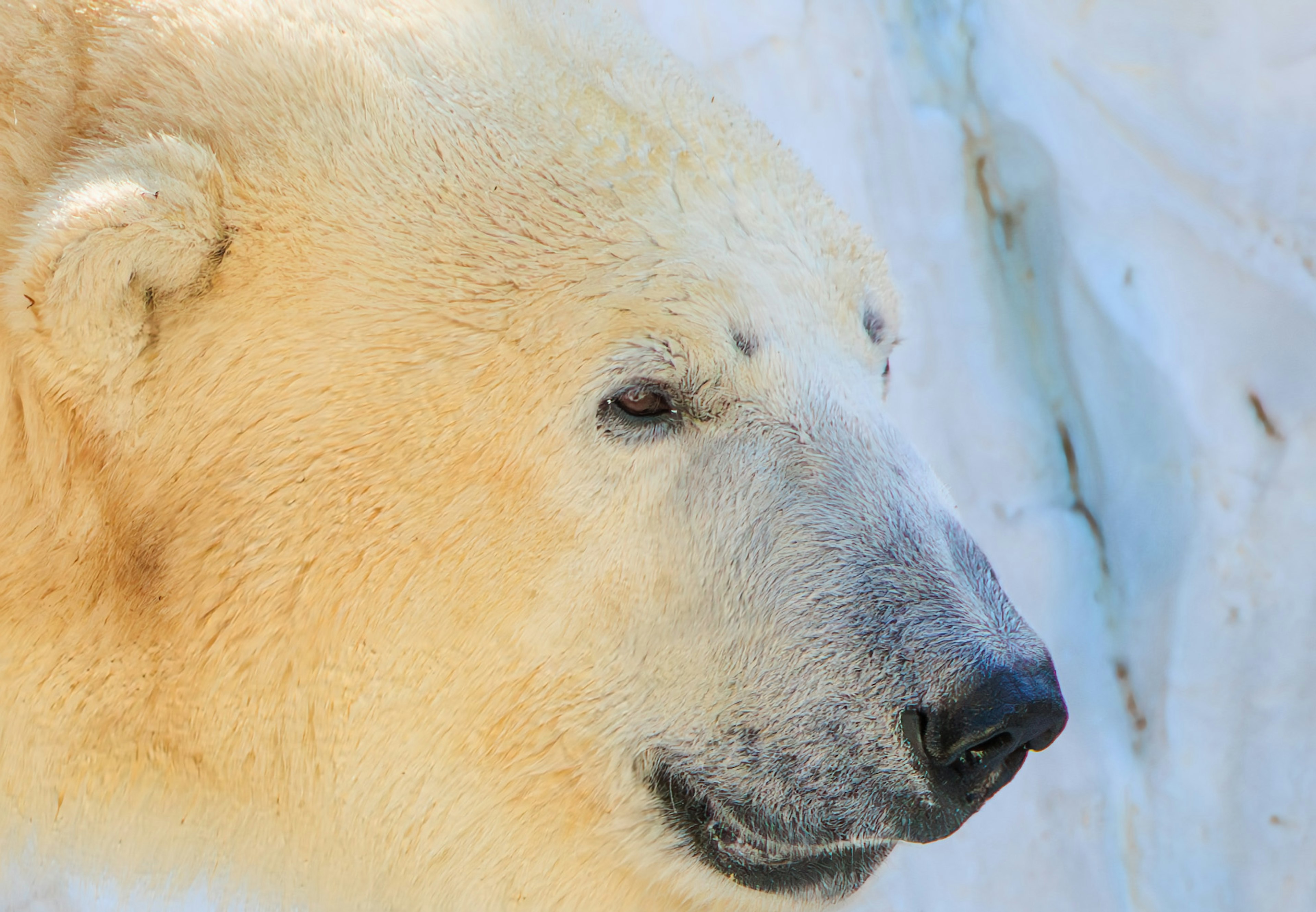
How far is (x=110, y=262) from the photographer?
3.77ft

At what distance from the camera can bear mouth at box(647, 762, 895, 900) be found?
1321mm

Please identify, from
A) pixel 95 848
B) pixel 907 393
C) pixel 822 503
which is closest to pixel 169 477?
pixel 95 848

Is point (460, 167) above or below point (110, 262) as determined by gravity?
above

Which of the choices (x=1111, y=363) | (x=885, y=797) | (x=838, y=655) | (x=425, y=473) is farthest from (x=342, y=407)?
(x=1111, y=363)

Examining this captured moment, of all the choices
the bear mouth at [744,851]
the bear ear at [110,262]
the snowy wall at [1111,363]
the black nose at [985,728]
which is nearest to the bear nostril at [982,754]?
the black nose at [985,728]

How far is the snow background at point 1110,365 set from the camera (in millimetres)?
2062

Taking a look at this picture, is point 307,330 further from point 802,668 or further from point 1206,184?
point 1206,184

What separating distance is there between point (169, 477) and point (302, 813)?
1.42 feet

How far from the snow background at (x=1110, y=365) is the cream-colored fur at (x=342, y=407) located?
0.91 metres

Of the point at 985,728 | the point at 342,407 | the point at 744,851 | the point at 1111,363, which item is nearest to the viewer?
the point at 985,728

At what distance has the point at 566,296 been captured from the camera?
1253 mm

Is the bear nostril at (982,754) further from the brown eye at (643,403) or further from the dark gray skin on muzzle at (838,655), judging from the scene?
the brown eye at (643,403)

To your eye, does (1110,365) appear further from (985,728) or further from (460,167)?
(460,167)

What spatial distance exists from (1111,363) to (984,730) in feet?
4.47
